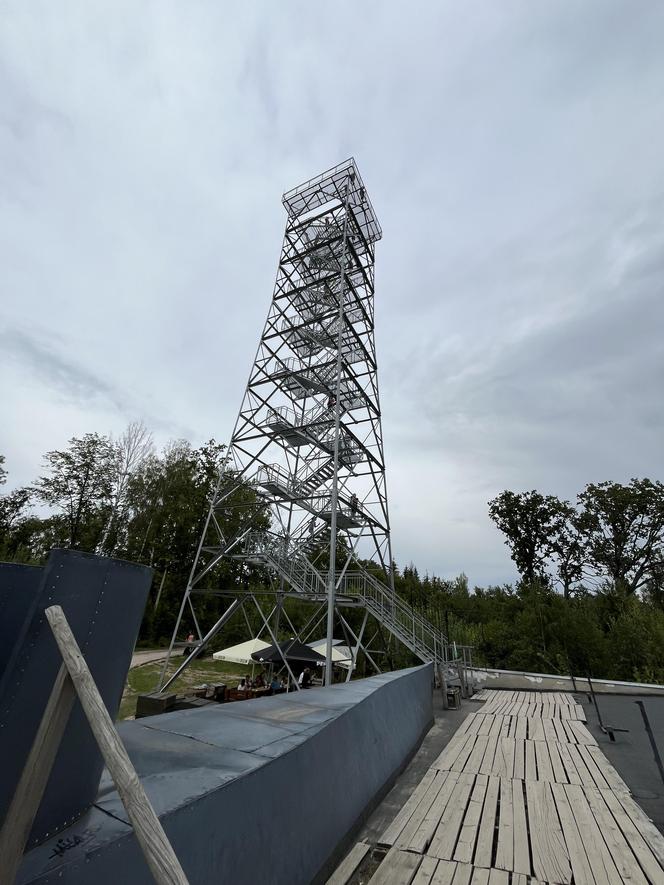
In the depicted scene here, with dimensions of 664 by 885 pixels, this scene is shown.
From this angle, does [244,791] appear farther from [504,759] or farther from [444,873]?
[504,759]

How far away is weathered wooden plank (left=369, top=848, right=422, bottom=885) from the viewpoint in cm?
300

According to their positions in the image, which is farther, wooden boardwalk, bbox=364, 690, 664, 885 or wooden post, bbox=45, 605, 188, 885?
wooden boardwalk, bbox=364, 690, 664, 885

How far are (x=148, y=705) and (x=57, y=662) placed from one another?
37.4 ft

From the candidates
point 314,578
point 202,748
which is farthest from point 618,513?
point 202,748

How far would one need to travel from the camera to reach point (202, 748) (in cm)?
289

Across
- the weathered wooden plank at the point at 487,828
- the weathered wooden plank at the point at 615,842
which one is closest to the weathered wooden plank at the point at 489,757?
the weathered wooden plank at the point at 487,828

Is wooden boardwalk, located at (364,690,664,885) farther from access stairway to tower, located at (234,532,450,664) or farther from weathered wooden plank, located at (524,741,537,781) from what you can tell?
access stairway to tower, located at (234,532,450,664)

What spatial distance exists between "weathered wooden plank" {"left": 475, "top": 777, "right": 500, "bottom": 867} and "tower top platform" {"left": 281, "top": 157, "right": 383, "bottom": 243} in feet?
76.4

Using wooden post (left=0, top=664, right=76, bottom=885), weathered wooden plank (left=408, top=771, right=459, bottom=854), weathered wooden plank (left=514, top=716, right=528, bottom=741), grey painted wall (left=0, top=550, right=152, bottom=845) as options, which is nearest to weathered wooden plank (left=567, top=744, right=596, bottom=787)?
weathered wooden plank (left=514, top=716, right=528, bottom=741)

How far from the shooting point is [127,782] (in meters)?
1.21

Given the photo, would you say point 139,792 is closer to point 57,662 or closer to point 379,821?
point 57,662

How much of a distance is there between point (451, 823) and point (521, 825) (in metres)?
0.66

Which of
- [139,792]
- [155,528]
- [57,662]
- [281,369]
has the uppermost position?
[281,369]

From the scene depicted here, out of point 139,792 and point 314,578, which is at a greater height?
point 314,578
